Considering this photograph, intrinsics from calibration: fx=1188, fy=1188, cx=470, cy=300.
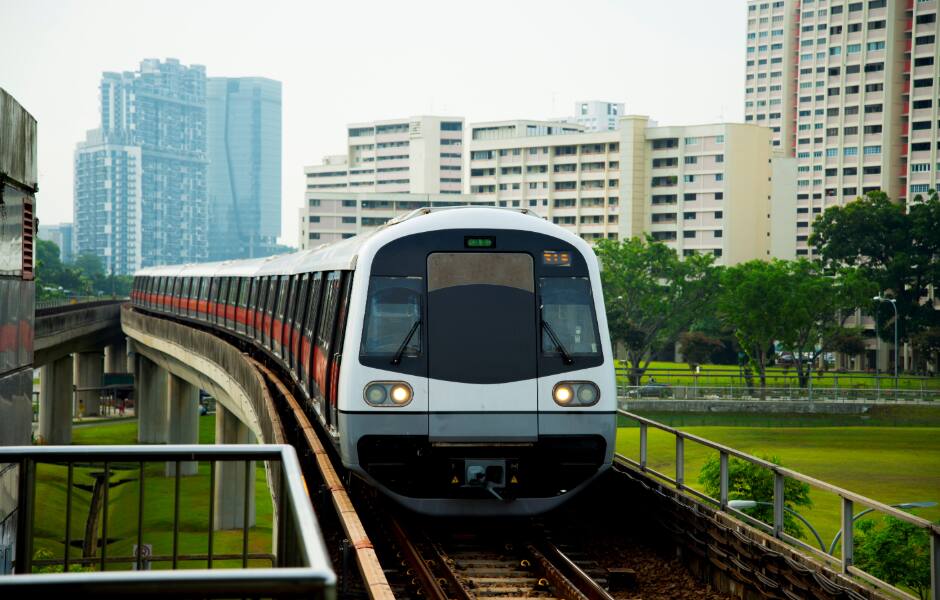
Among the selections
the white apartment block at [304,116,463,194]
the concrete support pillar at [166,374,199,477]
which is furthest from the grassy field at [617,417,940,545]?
the white apartment block at [304,116,463,194]

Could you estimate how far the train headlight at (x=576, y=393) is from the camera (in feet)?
35.7

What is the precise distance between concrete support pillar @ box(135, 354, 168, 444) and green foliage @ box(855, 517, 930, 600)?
149 feet

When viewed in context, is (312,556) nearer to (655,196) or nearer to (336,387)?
(336,387)

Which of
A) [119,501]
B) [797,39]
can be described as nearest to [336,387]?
[119,501]

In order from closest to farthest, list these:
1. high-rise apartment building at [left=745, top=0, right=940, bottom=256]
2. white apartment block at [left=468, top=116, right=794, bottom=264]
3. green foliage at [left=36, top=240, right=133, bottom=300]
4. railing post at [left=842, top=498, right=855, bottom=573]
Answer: railing post at [left=842, top=498, right=855, bottom=573]
white apartment block at [left=468, top=116, right=794, bottom=264]
high-rise apartment building at [left=745, top=0, right=940, bottom=256]
green foliage at [left=36, top=240, right=133, bottom=300]

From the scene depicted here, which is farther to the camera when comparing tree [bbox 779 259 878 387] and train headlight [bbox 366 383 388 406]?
tree [bbox 779 259 878 387]

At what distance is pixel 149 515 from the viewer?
39938mm

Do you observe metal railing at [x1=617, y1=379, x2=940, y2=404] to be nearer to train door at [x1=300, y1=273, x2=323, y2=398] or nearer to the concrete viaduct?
the concrete viaduct

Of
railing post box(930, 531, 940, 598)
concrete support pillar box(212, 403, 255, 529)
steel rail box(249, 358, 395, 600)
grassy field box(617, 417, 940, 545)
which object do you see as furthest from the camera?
concrete support pillar box(212, 403, 255, 529)

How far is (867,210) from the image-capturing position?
82.1 meters

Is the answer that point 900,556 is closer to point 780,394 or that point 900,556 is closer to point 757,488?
point 757,488

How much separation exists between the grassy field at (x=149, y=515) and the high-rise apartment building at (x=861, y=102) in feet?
281

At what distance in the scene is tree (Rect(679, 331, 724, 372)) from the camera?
80125 mm

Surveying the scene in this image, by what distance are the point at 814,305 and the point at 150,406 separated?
35.5 m
